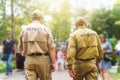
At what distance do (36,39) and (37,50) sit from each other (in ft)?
0.73

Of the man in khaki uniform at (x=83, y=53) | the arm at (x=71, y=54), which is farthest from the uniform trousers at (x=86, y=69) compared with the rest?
the arm at (x=71, y=54)

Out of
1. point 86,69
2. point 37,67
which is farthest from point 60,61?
point 37,67

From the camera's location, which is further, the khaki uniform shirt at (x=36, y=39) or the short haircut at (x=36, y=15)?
the short haircut at (x=36, y=15)

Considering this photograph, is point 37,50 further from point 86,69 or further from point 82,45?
Answer: point 86,69

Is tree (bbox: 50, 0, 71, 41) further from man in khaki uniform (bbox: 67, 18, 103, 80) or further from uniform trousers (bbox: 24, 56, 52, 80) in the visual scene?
uniform trousers (bbox: 24, 56, 52, 80)

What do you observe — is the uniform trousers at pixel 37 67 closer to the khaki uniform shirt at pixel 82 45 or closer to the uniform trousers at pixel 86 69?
the khaki uniform shirt at pixel 82 45

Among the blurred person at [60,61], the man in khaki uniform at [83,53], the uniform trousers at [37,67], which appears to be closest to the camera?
the uniform trousers at [37,67]

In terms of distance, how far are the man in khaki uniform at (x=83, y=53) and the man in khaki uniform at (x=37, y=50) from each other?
0.44 metres

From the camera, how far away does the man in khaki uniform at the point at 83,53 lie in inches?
329

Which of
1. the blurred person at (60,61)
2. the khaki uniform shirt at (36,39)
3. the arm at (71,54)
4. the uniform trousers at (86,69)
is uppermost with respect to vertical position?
the khaki uniform shirt at (36,39)

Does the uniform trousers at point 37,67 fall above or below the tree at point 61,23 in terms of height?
below

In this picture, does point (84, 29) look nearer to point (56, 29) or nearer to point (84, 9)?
point (56, 29)

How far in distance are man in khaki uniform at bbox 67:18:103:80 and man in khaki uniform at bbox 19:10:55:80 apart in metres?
0.44

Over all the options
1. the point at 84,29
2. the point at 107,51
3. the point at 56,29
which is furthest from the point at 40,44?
the point at 56,29
